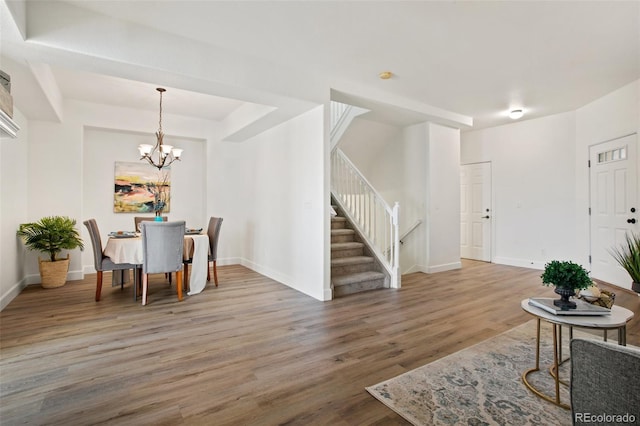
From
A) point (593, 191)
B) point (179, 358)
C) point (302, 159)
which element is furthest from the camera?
point (593, 191)

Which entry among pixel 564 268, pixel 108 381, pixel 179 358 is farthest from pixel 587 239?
pixel 108 381

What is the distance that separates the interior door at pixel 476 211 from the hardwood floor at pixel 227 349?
244 cm

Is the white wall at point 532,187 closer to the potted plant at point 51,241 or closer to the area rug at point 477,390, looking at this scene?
the area rug at point 477,390

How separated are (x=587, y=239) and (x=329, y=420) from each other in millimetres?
5769

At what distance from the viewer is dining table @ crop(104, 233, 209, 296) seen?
391 cm

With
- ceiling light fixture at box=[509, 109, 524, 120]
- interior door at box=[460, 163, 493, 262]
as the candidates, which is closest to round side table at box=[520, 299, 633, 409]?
ceiling light fixture at box=[509, 109, 524, 120]

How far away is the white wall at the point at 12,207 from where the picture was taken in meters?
3.75

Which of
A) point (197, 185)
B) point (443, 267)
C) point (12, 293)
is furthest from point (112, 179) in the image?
point (443, 267)

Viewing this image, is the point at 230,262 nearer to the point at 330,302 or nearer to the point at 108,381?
the point at 330,302

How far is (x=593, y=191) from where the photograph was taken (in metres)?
5.27

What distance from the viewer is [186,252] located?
4.36m

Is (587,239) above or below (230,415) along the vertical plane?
above

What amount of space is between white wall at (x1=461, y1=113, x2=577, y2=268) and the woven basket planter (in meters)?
7.59

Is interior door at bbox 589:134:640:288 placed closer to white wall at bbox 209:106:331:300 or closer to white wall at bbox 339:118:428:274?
white wall at bbox 339:118:428:274
